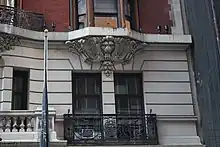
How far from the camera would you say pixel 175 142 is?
1614 centimetres

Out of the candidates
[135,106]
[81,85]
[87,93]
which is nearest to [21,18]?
[81,85]

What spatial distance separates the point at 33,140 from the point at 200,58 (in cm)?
676

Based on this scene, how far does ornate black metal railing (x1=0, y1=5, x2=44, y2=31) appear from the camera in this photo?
16.6 metres

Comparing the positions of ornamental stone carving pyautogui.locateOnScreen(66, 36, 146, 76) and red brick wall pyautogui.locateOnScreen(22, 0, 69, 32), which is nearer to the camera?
ornamental stone carving pyautogui.locateOnScreen(66, 36, 146, 76)

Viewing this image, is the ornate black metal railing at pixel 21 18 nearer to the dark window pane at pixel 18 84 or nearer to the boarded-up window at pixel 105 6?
the dark window pane at pixel 18 84

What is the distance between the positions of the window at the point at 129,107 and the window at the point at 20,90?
3335mm

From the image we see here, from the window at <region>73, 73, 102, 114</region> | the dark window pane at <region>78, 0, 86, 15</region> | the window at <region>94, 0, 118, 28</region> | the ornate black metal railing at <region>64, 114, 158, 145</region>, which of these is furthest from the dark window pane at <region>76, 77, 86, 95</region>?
the dark window pane at <region>78, 0, 86, 15</region>

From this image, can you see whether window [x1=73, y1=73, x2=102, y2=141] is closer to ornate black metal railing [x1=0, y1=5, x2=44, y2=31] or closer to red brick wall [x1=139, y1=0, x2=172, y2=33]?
ornate black metal railing [x1=0, y1=5, x2=44, y2=31]

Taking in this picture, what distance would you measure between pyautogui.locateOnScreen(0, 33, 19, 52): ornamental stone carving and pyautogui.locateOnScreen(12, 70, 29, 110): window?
94 cm

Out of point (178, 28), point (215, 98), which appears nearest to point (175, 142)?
point (215, 98)

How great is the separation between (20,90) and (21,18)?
2704mm

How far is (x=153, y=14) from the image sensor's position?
720 inches

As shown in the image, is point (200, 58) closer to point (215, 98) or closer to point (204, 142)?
point (215, 98)

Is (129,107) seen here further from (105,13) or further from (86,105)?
(105,13)
